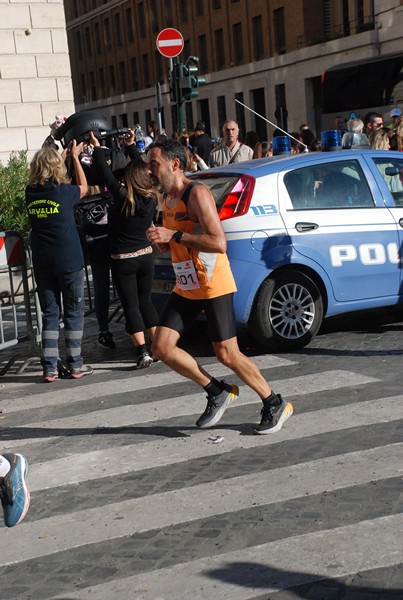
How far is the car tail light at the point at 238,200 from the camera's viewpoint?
8500mm

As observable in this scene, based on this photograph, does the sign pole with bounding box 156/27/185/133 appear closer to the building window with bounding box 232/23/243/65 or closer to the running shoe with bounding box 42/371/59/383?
the running shoe with bounding box 42/371/59/383

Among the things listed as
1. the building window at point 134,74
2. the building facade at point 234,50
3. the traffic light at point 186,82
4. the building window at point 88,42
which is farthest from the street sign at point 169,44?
the building window at point 88,42

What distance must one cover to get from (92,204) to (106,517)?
4.71 m

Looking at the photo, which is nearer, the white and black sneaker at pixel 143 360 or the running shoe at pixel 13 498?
the running shoe at pixel 13 498

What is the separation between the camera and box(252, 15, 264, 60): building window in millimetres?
54844

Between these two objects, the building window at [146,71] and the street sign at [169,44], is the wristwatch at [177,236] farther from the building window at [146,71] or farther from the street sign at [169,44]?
the building window at [146,71]

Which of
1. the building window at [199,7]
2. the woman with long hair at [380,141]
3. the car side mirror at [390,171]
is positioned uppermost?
the building window at [199,7]

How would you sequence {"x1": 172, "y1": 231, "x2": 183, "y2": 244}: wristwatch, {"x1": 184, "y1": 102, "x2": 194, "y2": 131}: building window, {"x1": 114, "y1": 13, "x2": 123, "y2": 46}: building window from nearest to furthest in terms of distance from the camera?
{"x1": 172, "y1": 231, "x2": 183, "y2": 244}: wristwatch → {"x1": 184, "y1": 102, "x2": 194, "y2": 131}: building window → {"x1": 114, "y1": 13, "x2": 123, "y2": 46}: building window

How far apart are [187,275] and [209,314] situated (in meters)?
0.27

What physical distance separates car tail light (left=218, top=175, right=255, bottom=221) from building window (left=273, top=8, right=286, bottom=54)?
45649mm

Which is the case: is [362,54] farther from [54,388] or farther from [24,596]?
[24,596]

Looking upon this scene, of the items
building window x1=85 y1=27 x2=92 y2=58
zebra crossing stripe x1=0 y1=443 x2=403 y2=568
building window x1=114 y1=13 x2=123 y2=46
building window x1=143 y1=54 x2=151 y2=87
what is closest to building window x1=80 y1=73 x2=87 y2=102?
building window x1=85 y1=27 x2=92 y2=58

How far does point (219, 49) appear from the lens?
59.8 metres

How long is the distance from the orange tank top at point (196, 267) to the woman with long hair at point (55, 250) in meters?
2.00
